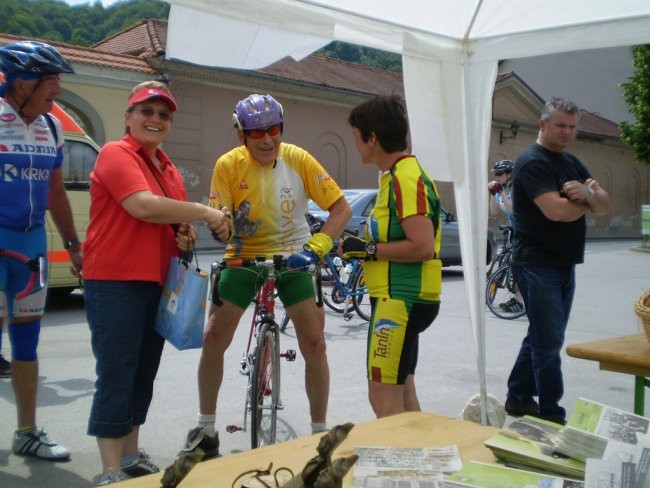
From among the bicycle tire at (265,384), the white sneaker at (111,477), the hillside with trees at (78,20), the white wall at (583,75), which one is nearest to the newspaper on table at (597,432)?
the white sneaker at (111,477)

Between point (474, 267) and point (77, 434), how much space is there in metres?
2.72

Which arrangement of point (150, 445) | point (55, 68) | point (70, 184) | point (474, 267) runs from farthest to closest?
1. point (70, 184)
2. point (150, 445)
3. point (474, 267)
4. point (55, 68)

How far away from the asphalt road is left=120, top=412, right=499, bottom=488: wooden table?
206 centimetres

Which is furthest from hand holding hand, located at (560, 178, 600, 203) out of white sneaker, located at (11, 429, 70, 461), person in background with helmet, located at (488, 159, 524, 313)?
person in background with helmet, located at (488, 159, 524, 313)

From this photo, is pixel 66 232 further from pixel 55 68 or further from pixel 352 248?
pixel 352 248

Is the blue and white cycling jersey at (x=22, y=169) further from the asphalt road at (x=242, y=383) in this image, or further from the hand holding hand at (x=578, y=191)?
the hand holding hand at (x=578, y=191)

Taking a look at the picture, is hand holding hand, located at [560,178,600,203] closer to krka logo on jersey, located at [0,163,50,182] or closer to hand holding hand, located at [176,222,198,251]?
hand holding hand, located at [176,222,198,251]

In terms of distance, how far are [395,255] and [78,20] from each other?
36405 millimetres

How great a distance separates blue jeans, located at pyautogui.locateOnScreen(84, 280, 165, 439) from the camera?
3180 millimetres

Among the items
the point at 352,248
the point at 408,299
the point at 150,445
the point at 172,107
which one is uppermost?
the point at 172,107

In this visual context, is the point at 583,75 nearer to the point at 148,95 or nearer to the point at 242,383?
the point at 242,383

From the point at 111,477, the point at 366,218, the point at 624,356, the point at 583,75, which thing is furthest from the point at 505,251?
the point at 583,75

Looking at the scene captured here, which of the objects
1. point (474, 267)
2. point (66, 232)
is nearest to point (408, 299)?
point (474, 267)

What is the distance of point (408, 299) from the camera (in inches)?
126
